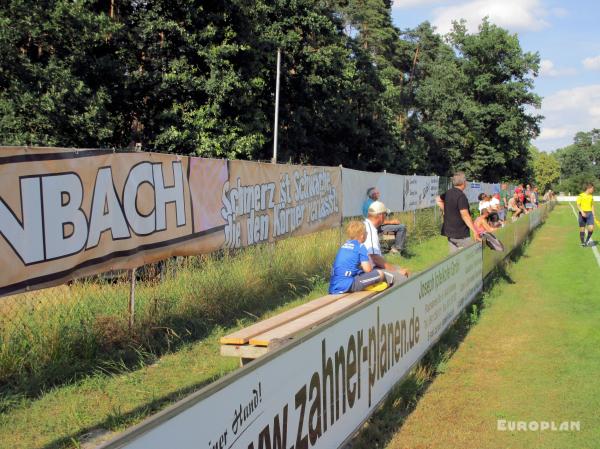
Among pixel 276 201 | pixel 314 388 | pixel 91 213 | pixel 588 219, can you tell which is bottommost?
pixel 588 219

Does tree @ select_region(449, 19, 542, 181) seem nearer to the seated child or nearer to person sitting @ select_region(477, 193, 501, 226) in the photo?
person sitting @ select_region(477, 193, 501, 226)

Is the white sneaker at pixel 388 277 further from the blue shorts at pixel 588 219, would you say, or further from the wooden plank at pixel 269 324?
the blue shorts at pixel 588 219

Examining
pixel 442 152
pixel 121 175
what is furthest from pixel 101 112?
pixel 442 152

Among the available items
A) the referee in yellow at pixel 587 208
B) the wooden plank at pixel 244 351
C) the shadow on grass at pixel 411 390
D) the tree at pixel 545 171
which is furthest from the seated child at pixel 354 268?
the tree at pixel 545 171

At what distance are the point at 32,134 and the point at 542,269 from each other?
15.1 metres

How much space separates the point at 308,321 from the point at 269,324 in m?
0.32

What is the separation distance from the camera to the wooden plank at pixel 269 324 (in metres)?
4.37

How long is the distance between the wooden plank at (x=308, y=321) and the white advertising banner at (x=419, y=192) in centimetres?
1277

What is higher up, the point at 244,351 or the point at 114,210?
the point at 114,210

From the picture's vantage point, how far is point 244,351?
4.34 m

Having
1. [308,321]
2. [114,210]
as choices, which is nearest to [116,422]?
[308,321]

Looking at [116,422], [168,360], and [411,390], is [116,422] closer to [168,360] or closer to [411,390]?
[168,360]

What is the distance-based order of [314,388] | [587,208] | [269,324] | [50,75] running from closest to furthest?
[314,388] < [269,324] < [587,208] < [50,75]

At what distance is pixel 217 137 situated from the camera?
23.9 metres
